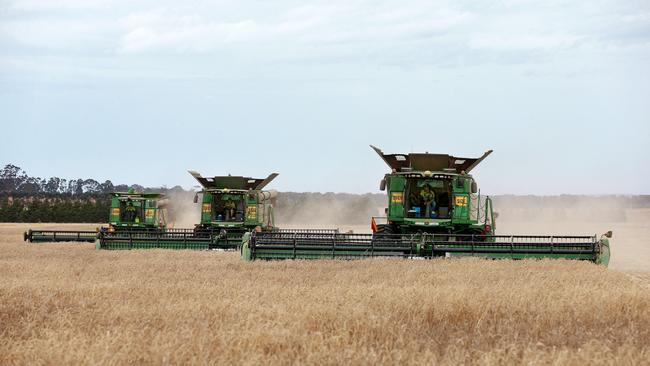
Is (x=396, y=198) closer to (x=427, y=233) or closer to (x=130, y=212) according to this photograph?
(x=427, y=233)

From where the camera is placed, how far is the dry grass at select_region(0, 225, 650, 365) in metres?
6.80

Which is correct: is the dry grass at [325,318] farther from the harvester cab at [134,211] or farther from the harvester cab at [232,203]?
the harvester cab at [134,211]

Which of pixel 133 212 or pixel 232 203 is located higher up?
pixel 232 203

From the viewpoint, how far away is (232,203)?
28328 millimetres

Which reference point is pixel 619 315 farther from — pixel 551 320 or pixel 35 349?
pixel 35 349

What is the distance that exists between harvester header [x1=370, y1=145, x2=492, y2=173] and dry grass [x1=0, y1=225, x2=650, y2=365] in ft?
19.9

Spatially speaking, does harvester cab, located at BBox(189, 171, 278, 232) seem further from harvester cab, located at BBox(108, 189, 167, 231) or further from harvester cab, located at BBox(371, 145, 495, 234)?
harvester cab, located at BBox(371, 145, 495, 234)

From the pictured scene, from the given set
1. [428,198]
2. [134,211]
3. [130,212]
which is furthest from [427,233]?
[130,212]

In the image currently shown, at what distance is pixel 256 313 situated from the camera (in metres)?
9.12

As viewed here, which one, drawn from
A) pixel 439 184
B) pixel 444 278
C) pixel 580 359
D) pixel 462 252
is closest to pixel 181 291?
pixel 444 278

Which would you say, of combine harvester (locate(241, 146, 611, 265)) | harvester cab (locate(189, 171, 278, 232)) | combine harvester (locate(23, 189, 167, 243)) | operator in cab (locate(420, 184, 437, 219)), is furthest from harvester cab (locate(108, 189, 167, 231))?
operator in cab (locate(420, 184, 437, 219))

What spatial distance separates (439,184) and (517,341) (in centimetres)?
1343

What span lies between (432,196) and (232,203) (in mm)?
9357

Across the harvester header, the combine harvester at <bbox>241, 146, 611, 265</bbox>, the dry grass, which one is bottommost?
the dry grass
